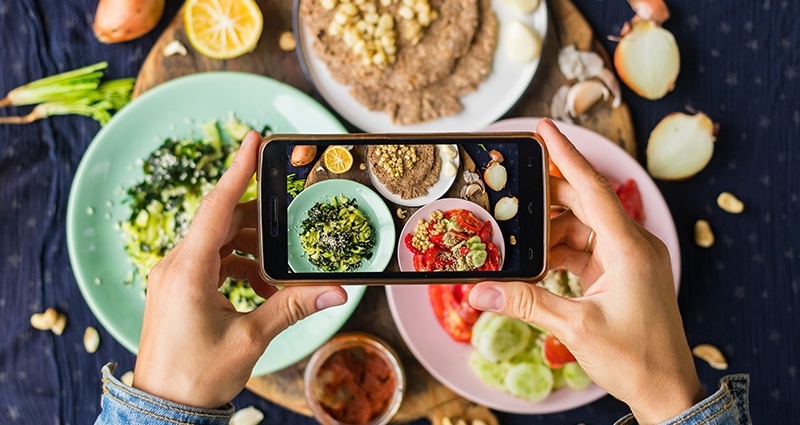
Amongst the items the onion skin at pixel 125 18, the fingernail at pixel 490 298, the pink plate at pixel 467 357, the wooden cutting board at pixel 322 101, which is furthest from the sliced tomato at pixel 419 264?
the onion skin at pixel 125 18

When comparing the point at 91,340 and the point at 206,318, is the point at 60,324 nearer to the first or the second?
the point at 91,340

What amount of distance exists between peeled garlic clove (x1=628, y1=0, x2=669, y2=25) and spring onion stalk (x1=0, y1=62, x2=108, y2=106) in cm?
136

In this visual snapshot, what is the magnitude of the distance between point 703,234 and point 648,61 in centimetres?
46

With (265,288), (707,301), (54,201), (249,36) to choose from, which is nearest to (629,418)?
(707,301)

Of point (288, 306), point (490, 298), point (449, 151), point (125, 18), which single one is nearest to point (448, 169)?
point (449, 151)

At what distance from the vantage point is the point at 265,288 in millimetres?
1453

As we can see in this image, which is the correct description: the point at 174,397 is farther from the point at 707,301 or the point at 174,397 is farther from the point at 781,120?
the point at 781,120

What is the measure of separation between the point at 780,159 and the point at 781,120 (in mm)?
101

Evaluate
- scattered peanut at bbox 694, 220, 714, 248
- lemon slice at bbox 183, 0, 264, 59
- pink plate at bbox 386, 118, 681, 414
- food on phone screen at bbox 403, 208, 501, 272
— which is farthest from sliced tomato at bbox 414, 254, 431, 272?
scattered peanut at bbox 694, 220, 714, 248

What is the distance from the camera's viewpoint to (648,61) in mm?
1661

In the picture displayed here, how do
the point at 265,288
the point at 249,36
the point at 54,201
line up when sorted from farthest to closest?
the point at 54,201 < the point at 249,36 < the point at 265,288

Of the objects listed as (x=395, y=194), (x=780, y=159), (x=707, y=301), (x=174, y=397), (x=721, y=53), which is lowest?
(x=707, y=301)

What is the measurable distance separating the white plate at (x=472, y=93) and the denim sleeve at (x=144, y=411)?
0.79 metres

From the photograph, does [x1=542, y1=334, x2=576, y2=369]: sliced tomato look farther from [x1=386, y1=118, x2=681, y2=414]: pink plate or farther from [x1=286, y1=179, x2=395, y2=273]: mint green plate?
[x1=286, y1=179, x2=395, y2=273]: mint green plate
